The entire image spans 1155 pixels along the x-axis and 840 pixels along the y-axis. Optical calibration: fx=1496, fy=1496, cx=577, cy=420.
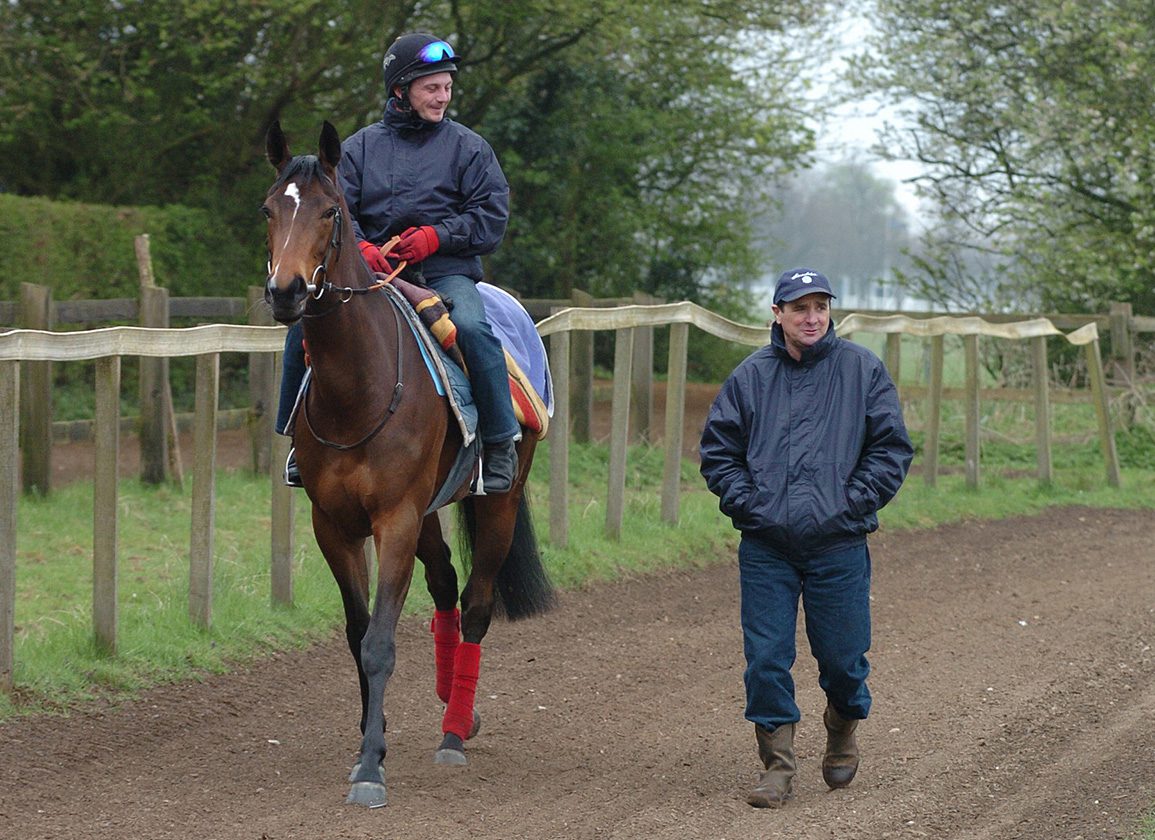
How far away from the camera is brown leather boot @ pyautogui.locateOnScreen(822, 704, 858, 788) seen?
208 inches

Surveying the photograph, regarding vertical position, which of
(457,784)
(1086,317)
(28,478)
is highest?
(1086,317)

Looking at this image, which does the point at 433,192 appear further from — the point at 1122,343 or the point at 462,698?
the point at 1122,343

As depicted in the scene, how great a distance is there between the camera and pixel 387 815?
→ 4.94m

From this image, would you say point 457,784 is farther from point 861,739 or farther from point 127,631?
point 127,631

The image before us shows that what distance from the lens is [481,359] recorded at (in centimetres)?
595

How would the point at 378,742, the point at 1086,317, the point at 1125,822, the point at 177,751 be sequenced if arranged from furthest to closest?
1. the point at 1086,317
2. the point at 177,751
3. the point at 378,742
4. the point at 1125,822

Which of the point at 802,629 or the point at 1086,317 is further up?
the point at 1086,317

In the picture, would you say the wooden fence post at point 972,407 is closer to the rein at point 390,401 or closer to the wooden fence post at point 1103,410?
the wooden fence post at point 1103,410

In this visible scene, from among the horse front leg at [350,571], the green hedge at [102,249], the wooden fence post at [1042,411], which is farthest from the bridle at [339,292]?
the green hedge at [102,249]

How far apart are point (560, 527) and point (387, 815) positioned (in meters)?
4.55

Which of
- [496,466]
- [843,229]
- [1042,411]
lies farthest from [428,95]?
[843,229]

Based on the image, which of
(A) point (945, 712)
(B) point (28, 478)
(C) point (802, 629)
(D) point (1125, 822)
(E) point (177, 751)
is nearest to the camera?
(D) point (1125, 822)

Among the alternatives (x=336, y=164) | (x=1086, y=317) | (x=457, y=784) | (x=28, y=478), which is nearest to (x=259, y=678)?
(x=457, y=784)

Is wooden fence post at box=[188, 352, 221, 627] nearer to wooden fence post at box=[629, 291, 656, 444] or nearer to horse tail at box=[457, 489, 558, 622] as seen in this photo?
horse tail at box=[457, 489, 558, 622]
